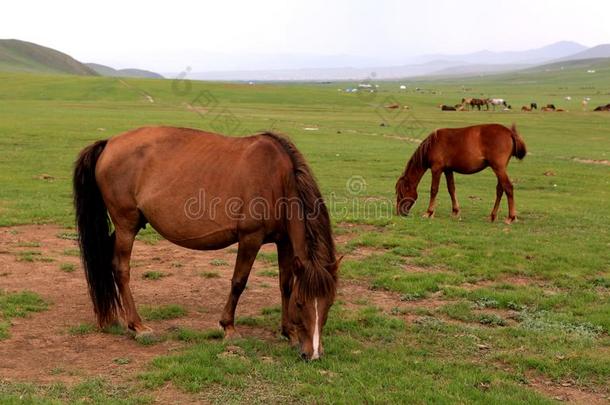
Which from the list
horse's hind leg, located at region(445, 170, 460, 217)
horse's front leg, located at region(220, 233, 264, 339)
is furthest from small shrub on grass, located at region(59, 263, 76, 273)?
horse's hind leg, located at region(445, 170, 460, 217)

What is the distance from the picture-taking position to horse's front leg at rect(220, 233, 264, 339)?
620 centimetres

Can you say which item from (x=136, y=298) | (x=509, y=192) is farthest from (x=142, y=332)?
(x=509, y=192)

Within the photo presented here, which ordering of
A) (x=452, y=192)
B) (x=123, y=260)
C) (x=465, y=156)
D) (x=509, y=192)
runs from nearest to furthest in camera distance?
(x=123, y=260)
(x=509, y=192)
(x=465, y=156)
(x=452, y=192)

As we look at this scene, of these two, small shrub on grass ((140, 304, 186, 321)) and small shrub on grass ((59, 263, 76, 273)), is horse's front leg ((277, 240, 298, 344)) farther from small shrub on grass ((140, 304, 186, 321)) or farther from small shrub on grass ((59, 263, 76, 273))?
small shrub on grass ((59, 263, 76, 273))

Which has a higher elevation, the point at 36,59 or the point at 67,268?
the point at 36,59

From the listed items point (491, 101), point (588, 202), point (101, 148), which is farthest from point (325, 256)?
point (491, 101)

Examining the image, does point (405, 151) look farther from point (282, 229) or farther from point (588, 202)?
point (282, 229)

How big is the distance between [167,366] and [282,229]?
1862 millimetres

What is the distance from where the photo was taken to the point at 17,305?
7.22 m

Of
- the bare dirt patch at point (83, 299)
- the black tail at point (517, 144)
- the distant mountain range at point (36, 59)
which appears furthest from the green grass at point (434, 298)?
the distant mountain range at point (36, 59)

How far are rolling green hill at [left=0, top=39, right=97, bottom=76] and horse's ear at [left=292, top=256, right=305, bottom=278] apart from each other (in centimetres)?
17239

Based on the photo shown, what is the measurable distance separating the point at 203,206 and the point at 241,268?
0.82 m

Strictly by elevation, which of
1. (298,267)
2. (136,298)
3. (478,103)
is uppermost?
(478,103)

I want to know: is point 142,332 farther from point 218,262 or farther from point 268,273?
point 218,262
